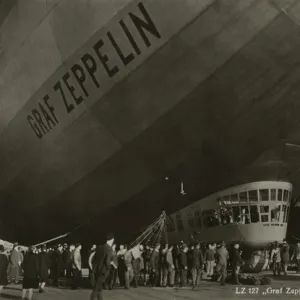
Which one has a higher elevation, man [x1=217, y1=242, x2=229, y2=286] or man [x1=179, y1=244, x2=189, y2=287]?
man [x1=179, y1=244, x2=189, y2=287]

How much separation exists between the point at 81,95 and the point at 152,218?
4.92 m

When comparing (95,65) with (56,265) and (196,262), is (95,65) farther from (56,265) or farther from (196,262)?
(56,265)

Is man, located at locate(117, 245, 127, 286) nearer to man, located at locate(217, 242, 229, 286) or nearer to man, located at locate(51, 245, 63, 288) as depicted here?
man, located at locate(51, 245, 63, 288)

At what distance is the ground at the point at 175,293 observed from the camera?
1279cm

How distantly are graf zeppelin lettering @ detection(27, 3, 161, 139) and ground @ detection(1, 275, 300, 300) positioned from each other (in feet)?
16.4

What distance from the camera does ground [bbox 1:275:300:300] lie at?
12.8 m

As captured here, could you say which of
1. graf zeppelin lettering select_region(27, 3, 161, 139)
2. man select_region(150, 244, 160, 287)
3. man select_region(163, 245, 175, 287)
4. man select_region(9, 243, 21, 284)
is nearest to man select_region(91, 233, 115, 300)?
man select_region(163, 245, 175, 287)

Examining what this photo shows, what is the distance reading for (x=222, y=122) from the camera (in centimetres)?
1491

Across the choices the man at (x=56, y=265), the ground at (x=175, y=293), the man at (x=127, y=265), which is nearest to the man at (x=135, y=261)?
the man at (x=127, y=265)

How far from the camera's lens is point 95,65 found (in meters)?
14.4

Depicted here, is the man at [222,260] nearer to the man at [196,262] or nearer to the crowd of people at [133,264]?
the crowd of people at [133,264]

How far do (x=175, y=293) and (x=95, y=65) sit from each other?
260 inches

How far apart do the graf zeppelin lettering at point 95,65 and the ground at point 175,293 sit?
4.98 m

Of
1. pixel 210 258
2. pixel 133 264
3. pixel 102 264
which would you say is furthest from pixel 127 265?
pixel 102 264
